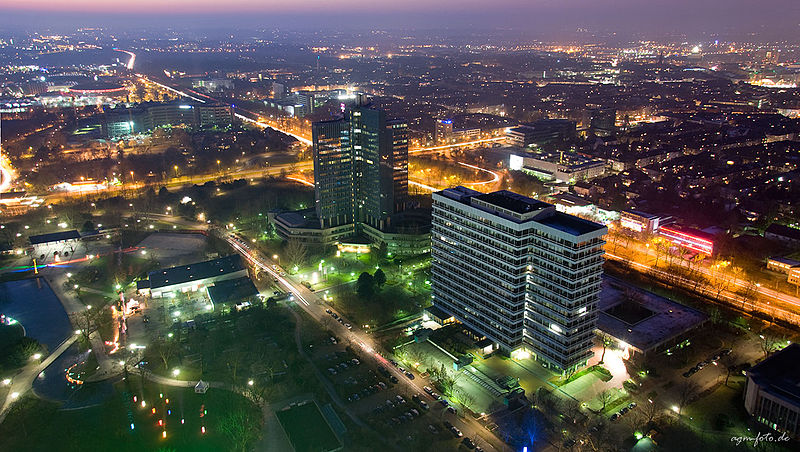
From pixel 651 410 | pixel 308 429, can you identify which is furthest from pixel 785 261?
pixel 308 429

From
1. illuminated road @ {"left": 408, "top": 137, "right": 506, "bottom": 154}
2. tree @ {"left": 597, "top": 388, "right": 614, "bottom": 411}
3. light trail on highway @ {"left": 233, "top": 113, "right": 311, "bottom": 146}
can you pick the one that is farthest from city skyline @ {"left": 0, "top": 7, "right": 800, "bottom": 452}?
light trail on highway @ {"left": 233, "top": 113, "right": 311, "bottom": 146}

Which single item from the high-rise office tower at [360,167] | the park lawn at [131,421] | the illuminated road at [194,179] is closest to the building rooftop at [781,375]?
the park lawn at [131,421]

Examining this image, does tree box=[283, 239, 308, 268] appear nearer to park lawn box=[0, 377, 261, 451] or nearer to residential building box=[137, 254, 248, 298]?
residential building box=[137, 254, 248, 298]

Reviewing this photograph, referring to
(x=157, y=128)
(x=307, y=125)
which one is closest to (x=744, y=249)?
(x=307, y=125)

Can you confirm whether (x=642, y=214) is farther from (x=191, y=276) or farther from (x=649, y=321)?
(x=191, y=276)

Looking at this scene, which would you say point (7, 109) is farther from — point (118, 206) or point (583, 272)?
point (583, 272)
